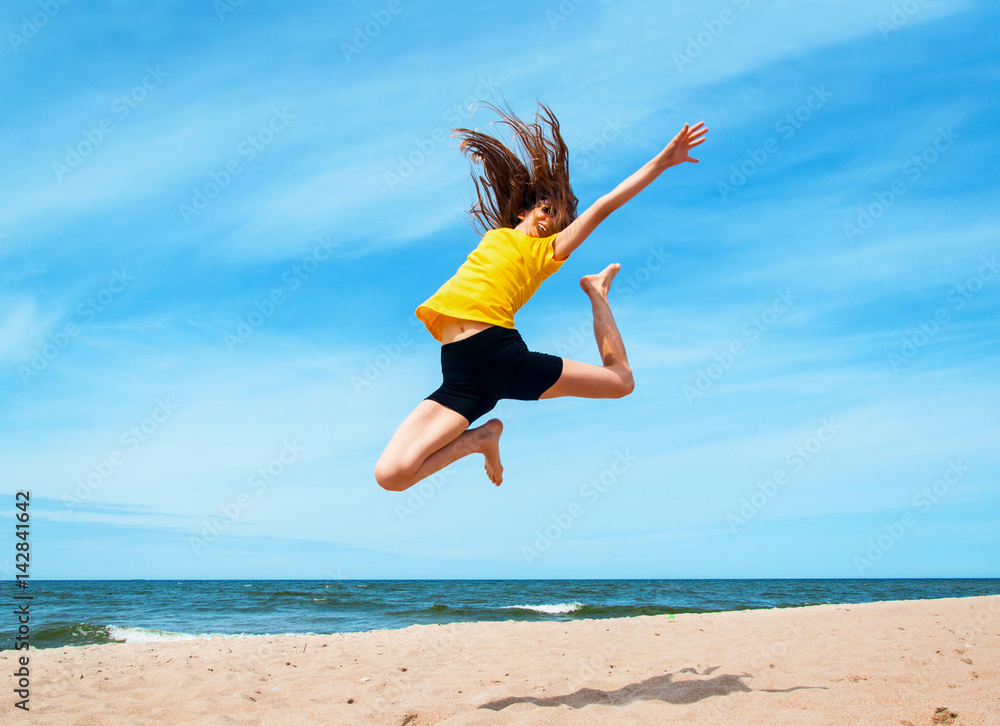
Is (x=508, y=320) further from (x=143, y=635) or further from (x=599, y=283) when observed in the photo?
(x=143, y=635)

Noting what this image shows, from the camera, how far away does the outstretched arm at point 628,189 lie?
3.75 metres

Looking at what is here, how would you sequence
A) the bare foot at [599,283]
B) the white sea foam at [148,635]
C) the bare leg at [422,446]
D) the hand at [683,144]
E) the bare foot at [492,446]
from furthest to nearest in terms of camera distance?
the white sea foam at [148,635] < the bare foot at [599,283] < the bare foot at [492,446] < the hand at [683,144] < the bare leg at [422,446]

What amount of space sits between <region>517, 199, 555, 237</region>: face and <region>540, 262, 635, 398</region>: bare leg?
43 centimetres

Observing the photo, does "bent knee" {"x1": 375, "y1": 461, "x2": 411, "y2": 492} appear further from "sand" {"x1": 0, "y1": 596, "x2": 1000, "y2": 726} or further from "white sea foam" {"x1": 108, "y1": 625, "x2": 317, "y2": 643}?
"white sea foam" {"x1": 108, "y1": 625, "x2": 317, "y2": 643}

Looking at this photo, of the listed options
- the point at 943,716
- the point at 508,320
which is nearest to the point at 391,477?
the point at 508,320

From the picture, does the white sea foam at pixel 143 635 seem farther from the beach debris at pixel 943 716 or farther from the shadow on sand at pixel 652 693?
the beach debris at pixel 943 716

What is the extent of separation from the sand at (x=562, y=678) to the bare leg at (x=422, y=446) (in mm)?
1486

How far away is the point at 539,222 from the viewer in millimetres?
4031

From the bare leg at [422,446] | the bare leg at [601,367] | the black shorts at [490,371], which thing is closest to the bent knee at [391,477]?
the bare leg at [422,446]

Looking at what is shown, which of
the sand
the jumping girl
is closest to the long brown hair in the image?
the jumping girl

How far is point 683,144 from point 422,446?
7.28ft

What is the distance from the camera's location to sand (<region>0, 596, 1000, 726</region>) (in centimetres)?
384

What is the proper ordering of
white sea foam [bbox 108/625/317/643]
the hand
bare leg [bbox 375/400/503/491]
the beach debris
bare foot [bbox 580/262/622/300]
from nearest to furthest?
the beach debris < bare leg [bbox 375/400/503/491] < the hand < bare foot [bbox 580/262/622/300] < white sea foam [bbox 108/625/317/643]

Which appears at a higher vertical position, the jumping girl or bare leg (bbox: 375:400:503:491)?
the jumping girl
